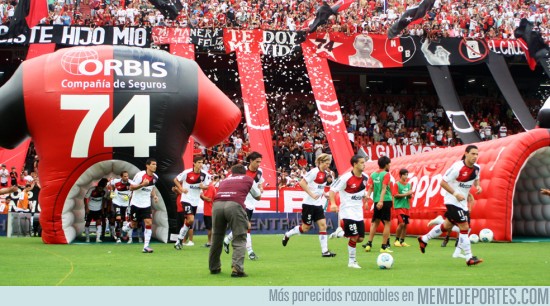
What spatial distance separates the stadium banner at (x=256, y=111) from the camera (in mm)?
28109

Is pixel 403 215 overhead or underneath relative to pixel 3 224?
overhead

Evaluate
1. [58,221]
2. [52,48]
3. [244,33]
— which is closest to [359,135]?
[244,33]

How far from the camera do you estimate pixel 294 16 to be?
1320 inches

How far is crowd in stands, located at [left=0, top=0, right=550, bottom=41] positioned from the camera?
31188 mm

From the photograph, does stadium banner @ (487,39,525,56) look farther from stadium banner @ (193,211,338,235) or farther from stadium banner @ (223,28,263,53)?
stadium banner @ (193,211,338,235)

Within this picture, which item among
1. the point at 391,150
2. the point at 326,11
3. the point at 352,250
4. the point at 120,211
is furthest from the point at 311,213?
the point at 391,150

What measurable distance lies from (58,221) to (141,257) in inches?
171

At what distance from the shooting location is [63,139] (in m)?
16.6

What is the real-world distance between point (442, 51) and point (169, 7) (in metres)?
11.9

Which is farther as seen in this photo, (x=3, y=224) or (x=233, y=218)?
(x=3, y=224)

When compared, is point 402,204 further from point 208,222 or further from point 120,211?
point 120,211

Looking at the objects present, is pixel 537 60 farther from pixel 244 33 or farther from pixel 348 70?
pixel 244 33

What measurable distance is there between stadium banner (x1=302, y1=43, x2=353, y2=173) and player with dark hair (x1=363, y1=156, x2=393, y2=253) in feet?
42.7

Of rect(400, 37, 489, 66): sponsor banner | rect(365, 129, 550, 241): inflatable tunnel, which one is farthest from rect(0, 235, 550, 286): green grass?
rect(400, 37, 489, 66): sponsor banner
